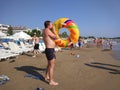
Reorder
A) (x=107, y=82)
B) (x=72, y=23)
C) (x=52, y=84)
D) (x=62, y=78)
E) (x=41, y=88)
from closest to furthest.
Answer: (x=41, y=88)
(x=52, y=84)
(x=107, y=82)
(x=62, y=78)
(x=72, y=23)

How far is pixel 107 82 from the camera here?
4836 mm

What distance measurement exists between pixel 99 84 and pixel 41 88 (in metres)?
1.58

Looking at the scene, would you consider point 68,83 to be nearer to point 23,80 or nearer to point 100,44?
point 23,80

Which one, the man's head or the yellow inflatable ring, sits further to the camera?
the yellow inflatable ring

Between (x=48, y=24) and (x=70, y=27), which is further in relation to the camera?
(x=70, y=27)

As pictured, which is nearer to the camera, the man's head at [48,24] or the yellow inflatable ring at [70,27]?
the man's head at [48,24]

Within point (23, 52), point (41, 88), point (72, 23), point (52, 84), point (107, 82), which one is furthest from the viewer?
point (23, 52)

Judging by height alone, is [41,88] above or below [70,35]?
below

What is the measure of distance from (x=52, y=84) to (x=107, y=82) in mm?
1545

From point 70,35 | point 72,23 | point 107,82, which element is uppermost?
point 72,23

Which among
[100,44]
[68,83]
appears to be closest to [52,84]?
[68,83]

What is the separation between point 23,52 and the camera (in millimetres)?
12906

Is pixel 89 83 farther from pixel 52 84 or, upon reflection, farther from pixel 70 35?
pixel 70 35

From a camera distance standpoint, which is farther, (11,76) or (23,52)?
(23,52)
